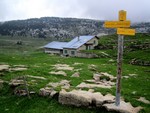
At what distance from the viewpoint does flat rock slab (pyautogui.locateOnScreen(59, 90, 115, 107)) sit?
1488 cm

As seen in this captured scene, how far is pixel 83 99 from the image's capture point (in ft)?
49.3

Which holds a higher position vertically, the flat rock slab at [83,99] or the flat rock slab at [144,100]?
the flat rock slab at [83,99]

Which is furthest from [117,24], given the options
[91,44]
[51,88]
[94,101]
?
[91,44]

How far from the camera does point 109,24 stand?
1382 cm

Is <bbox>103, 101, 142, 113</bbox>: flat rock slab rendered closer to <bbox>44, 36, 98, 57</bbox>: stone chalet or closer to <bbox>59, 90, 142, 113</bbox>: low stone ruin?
<bbox>59, 90, 142, 113</bbox>: low stone ruin

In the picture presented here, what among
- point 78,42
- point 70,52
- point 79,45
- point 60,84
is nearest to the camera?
point 60,84

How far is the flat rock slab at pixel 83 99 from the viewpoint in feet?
48.8

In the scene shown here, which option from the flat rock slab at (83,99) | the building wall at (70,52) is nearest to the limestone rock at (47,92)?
the flat rock slab at (83,99)

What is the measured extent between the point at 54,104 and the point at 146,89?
835cm

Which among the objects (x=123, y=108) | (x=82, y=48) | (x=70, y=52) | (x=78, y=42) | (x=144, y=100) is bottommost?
(x=70, y=52)

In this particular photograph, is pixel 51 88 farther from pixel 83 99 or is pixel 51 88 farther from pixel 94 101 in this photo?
pixel 94 101

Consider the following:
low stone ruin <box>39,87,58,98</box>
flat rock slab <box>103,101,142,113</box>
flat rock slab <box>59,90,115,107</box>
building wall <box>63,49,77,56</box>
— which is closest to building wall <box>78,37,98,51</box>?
building wall <box>63,49,77,56</box>

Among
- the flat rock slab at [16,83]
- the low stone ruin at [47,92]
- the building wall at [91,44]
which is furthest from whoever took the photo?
the building wall at [91,44]

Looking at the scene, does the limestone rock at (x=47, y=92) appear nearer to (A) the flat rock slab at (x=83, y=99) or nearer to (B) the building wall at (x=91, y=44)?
(A) the flat rock slab at (x=83, y=99)
